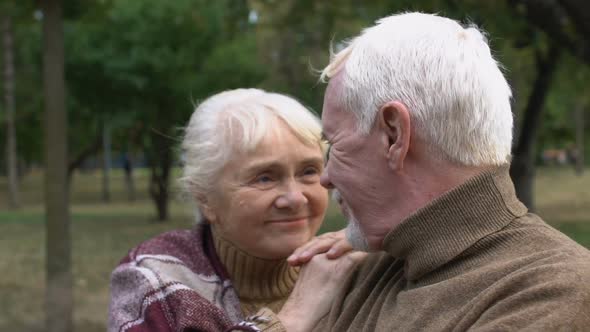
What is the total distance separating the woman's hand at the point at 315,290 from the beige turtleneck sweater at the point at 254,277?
0.78ft

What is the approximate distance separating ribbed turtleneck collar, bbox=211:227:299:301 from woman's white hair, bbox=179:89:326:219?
228mm

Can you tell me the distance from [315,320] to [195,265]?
54cm

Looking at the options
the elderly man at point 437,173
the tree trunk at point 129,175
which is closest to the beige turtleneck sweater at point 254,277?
the elderly man at point 437,173

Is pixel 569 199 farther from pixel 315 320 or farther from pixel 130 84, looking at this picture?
pixel 315 320

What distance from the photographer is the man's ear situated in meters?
1.64

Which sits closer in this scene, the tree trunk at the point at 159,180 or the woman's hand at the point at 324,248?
the woman's hand at the point at 324,248

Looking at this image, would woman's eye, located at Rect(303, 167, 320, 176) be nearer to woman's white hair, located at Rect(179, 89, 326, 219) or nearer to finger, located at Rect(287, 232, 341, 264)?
woman's white hair, located at Rect(179, 89, 326, 219)

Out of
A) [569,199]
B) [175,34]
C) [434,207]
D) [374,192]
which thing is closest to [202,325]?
[374,192]

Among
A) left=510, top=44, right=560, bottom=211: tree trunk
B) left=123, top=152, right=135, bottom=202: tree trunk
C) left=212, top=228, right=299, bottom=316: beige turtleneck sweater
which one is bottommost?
left=123, top=152, right=135, bottom=202: tree trunk

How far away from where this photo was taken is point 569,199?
24.8 metres

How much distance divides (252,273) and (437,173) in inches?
39.0

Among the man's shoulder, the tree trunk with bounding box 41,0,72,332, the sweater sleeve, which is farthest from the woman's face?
the tree trunk with bounding box 41,0,72,332

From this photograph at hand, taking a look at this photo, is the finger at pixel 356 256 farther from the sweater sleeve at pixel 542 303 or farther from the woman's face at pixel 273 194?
the sweater sleeve at pixel 542 303

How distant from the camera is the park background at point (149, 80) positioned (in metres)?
5.91
